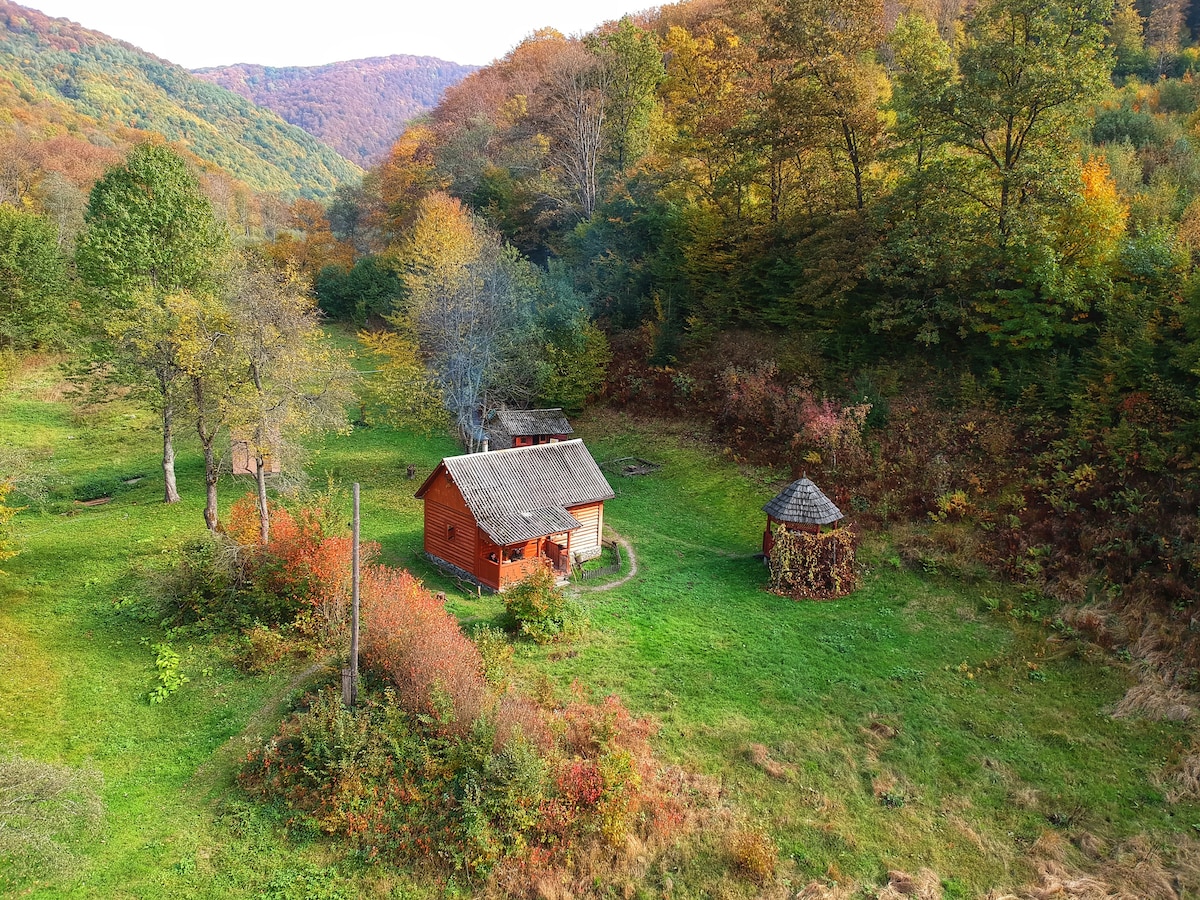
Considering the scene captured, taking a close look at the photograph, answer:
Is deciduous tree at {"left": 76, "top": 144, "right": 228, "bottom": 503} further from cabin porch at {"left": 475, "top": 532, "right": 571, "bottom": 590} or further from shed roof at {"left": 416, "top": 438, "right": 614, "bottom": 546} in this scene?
cabin porch at {"left": 475, "top": 532, "right": 571, "bottom": 590}

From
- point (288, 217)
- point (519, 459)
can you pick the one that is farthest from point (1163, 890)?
point (288, 217)

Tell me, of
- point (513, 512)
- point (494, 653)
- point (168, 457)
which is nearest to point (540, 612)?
point (494, 653)

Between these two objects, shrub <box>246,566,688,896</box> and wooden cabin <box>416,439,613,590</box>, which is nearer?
shrub <box>246,566,688,896</box>

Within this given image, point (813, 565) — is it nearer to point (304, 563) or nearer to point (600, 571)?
point (600, 571)

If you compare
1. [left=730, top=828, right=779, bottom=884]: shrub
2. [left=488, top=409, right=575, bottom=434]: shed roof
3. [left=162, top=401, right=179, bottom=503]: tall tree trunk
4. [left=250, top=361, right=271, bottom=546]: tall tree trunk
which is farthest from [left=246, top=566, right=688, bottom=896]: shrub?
[left=488, top=409, right=575, bottom=434]: shed roof

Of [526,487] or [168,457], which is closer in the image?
[526,487]

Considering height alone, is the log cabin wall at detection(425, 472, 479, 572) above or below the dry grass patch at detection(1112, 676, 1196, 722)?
above

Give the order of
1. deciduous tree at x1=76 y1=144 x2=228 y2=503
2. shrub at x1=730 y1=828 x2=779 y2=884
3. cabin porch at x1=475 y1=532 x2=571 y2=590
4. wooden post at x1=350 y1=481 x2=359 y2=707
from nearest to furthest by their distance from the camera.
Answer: shrub at x1=730 y1=828 x2=779 y2=884 < wooden post at x1=350 y1=481 x2=359 y2=707 < cabin porch at x1=475 y1=532 x2=571 y2=590 < deciduous tree at x1=76 y1=144 x2=228 y2=503
